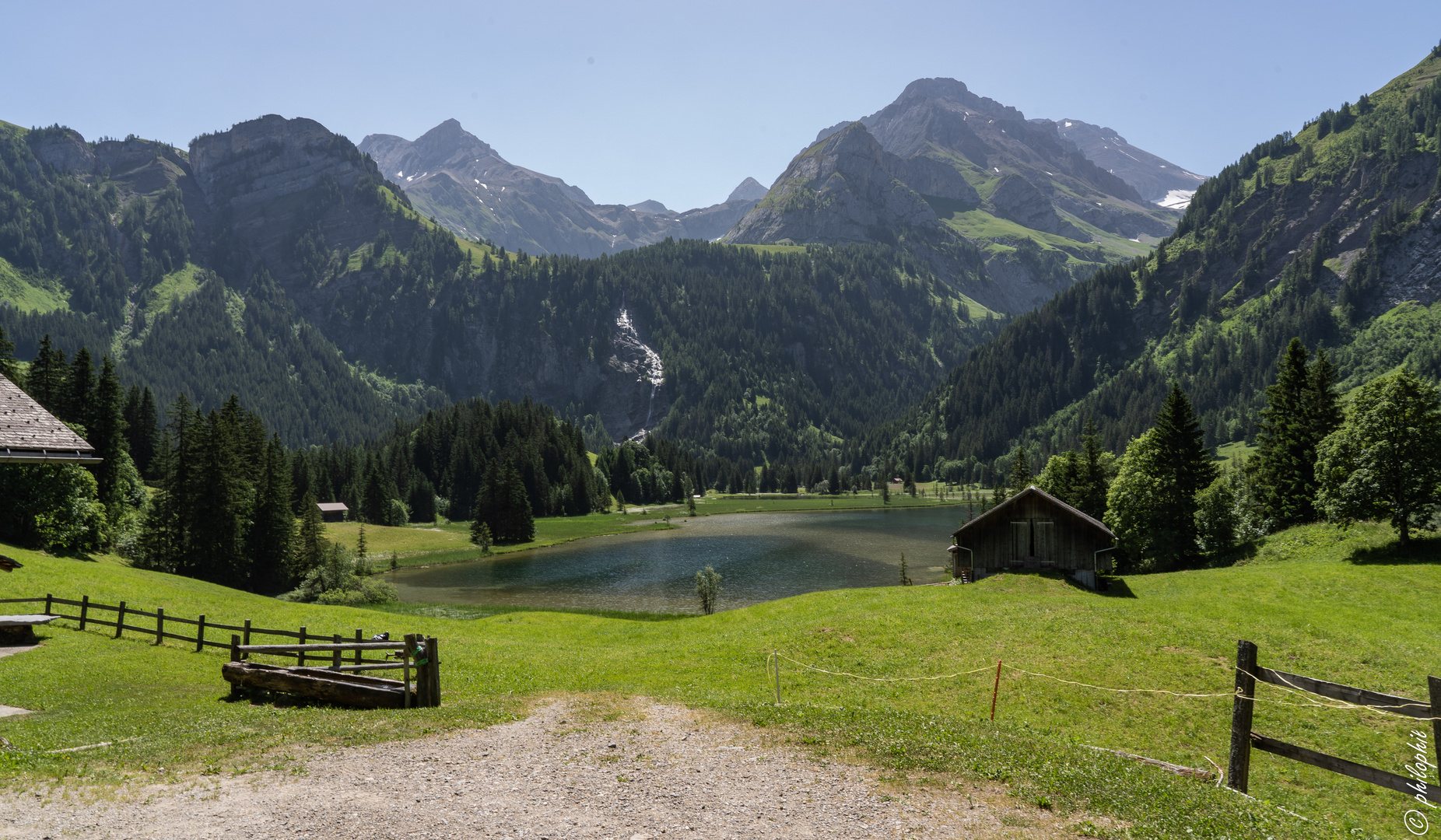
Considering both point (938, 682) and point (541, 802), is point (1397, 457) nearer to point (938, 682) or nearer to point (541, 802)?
point (938, 682)

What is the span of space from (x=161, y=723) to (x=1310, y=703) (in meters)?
32.6

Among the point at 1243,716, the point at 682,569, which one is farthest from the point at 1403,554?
the point at 682,569

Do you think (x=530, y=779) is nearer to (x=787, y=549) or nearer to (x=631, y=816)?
(x=631, y=816)

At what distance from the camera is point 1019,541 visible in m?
56.0

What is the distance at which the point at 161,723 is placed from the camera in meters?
18.2

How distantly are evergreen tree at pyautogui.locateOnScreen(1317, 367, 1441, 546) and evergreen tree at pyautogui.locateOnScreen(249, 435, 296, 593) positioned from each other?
93065mm

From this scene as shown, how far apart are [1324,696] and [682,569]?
300ft

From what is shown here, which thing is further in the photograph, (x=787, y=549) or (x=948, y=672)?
(x=787, y=549)

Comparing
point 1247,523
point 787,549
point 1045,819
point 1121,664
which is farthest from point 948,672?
point 787,549

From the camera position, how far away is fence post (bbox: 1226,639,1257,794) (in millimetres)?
13016

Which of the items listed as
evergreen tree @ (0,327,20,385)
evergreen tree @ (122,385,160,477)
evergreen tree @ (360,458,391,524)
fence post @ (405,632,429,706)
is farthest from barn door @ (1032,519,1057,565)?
evergreen tree @ (360,458,391,524)

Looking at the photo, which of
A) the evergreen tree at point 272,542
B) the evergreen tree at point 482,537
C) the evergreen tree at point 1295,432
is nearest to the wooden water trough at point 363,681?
the evergreen tree at point 272,542

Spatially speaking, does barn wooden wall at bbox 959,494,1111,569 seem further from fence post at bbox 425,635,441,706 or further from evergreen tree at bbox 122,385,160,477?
evergreen tree at bbox 122,385,160,477

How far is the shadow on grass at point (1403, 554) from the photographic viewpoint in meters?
42.3
